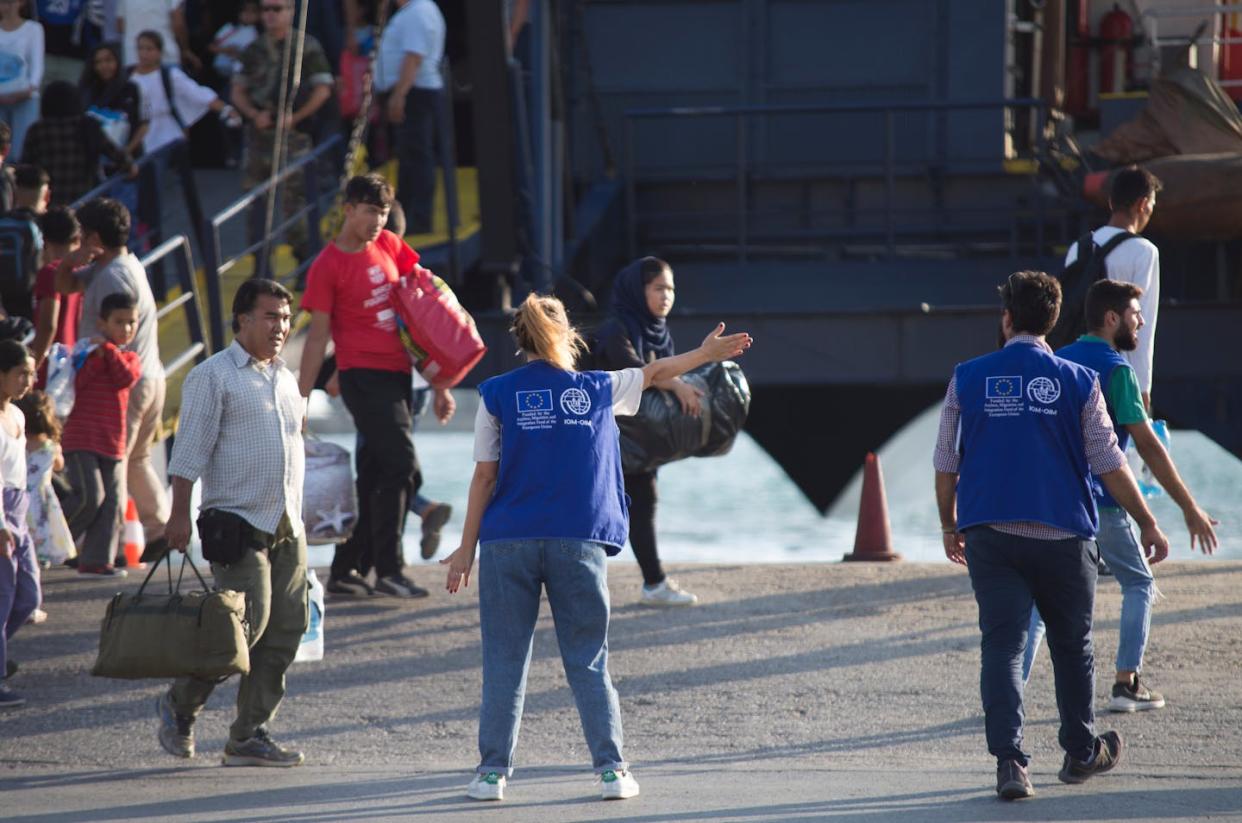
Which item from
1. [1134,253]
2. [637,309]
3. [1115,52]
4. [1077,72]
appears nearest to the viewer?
[1134,253]

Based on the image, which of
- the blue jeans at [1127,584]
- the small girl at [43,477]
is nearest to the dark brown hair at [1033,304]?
the blue jeans at [1127,584]

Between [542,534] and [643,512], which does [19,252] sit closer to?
[643,512]

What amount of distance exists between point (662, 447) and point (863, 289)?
6.63 meters

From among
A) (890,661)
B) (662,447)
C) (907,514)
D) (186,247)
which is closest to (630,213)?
(186,247)

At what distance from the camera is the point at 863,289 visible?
46.9ft

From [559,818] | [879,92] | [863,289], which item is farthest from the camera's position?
[879,92]

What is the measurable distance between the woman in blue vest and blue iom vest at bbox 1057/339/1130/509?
1438 millimetres

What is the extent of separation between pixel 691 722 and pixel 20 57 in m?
8.14

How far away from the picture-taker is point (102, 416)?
28.2ft

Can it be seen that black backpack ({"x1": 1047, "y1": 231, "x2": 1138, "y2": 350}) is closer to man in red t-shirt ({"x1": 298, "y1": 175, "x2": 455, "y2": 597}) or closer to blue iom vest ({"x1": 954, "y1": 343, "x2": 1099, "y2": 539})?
blue iom vest ({"x1": 954, "y1": 343, "x2": 1099, "y2": 539})

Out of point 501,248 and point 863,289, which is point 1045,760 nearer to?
point 501,248

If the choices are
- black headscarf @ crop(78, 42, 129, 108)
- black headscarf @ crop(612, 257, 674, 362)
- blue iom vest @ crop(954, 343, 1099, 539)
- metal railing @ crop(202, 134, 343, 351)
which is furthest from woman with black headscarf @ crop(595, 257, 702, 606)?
black headscarf @ crop(78, 42, 129, 108)

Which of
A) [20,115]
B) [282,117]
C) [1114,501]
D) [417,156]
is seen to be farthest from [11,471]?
[20,115]

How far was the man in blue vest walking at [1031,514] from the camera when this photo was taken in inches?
209
